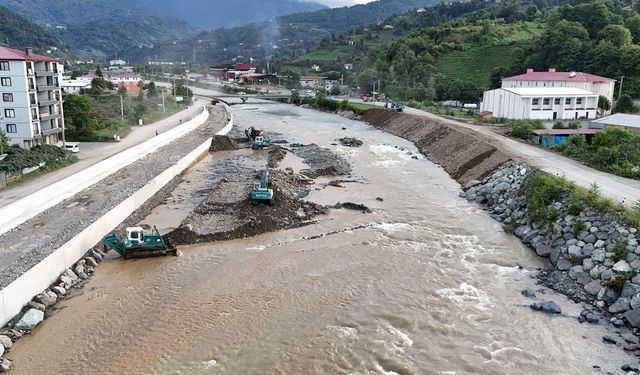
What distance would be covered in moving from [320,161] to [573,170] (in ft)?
53.0

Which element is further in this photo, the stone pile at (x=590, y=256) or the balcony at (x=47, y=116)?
the balcony at (x=47, y=116)

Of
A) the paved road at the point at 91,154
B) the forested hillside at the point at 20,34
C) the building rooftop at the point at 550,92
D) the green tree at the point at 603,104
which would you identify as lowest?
the paved road at the point at 91,154

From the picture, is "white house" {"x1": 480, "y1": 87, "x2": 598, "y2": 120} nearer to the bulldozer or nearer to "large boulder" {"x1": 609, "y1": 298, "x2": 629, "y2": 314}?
"large boulder" {"x1": 609, "y1": 298, "x2": 629, "y2": 314}

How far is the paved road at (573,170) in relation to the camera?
21.2 meters

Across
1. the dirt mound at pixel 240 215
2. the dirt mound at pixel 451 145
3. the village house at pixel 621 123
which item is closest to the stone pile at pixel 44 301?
the dirt mound at pixel 240 215

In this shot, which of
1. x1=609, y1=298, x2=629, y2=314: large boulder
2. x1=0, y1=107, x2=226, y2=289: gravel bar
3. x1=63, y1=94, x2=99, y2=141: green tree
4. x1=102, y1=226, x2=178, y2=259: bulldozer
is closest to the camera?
x1=609, y1=298, x2=629, y2=314: large boulder

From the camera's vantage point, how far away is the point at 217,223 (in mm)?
21906

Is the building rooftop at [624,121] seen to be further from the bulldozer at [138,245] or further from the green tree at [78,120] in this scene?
the green tree at [78,120]

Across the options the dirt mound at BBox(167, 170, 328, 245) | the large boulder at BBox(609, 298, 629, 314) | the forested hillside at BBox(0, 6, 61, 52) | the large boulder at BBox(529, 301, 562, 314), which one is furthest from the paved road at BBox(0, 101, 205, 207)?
the forested hillside at BBox(0, 6, 61, 52)

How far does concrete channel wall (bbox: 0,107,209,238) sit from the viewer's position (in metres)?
20.0

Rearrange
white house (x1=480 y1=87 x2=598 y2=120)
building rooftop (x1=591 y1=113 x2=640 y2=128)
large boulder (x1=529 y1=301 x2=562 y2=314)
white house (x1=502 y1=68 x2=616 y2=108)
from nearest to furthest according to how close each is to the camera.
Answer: large boulder (x1=529 y1=301 x2=562 y2=314)
building rooftop (x1=591 y1=113 x2=640 y2=128)
white house (x1=480 y1=87 x2=598 y2=120)
white house (x1=502 y1=68 x2=616 y2=108)

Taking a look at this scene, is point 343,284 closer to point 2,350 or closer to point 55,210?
point 2,350

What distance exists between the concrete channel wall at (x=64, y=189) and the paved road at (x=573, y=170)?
72.1ft

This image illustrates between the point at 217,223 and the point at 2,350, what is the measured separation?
9.96 metres
